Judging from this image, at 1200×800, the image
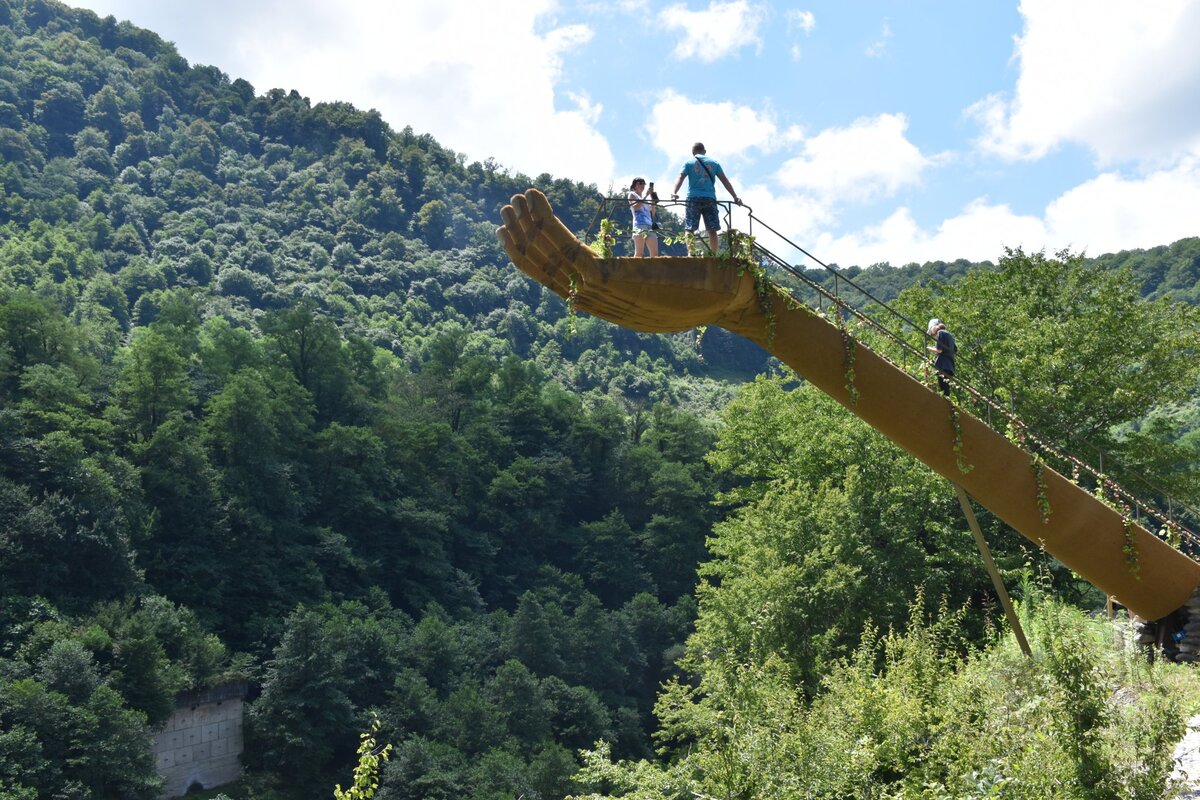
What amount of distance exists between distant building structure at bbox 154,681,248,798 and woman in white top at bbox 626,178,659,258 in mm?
35243

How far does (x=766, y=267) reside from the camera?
35.5ft

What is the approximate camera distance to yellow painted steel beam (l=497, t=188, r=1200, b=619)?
9453 mm

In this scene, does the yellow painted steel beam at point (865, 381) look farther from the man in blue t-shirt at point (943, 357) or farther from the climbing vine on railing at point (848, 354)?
the man in blue t-shirt at point (943, 357)

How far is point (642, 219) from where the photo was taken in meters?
10.4

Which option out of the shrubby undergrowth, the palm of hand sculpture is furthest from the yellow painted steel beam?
the shrubby undergrowth

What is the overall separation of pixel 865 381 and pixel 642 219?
3023 mm

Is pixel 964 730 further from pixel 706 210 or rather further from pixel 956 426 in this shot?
pixel 706 210

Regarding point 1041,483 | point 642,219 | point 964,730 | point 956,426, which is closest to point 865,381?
point 956,426

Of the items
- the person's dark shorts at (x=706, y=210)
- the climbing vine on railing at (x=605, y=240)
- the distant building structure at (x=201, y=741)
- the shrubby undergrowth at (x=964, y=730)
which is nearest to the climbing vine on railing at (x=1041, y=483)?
the shrubby undergrowth at (x=964, y=730)

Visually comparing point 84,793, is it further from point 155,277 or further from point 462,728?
point 155,277

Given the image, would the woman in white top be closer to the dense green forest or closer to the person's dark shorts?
the person's dark shorts

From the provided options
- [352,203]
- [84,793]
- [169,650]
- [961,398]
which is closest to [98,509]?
[169,650]

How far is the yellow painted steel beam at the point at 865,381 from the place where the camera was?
9.45 meters

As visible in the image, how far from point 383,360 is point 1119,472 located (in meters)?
60.9
